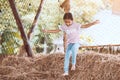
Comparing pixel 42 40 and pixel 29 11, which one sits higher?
pixel 29 11

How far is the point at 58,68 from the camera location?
15.5 ft

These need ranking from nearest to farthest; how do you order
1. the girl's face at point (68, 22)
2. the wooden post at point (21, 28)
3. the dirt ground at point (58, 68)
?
the dirt ground at point (58, 68) → the girl's face at point (68, 22) → the wooden post at point (21, 28)

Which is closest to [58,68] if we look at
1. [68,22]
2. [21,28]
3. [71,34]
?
[71,34]

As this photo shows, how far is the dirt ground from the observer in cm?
394

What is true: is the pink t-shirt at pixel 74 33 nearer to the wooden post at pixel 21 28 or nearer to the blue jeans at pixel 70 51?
the blue jeans at pixel 70 51

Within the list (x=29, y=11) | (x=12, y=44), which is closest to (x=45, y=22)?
(x=29, y=11)

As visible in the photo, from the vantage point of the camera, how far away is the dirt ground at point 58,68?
394 centimetres

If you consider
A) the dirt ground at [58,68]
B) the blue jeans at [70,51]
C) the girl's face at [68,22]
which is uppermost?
the girl's face at [68,22]

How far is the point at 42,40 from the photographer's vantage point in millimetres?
10805

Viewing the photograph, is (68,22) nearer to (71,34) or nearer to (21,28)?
(71,34)

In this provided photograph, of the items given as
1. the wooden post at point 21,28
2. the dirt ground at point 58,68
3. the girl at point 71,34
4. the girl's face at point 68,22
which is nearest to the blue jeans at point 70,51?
the girl at point 71,34

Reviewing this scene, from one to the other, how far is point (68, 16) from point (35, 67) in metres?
1.23

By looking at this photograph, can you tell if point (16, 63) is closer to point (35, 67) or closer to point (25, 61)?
point (25, 61)

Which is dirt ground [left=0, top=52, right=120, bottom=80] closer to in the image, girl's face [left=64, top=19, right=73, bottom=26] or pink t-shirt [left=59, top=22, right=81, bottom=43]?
pink t-shirt [left=59, top=22, right=81, bottom=43]
